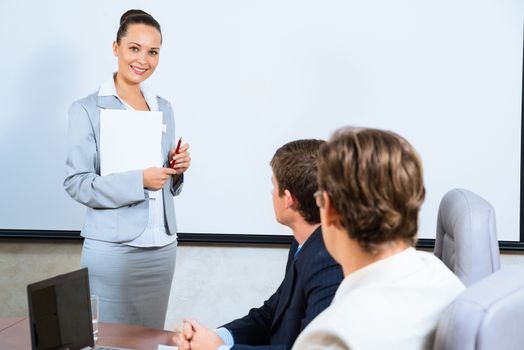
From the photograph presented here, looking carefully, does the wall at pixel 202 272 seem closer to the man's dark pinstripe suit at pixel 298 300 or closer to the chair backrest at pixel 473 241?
the man's dark pinstripe suit at pixel 298 300

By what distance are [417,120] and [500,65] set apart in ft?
1.41

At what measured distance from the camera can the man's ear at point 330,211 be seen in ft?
3.91

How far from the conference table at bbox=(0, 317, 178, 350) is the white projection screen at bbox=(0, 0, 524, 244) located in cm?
146

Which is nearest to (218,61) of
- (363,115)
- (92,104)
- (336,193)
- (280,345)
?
(363,115)

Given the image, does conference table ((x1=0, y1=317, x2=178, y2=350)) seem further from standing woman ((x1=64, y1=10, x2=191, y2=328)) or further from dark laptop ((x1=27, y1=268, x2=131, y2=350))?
standing woman ((x1=64, y1=10, x2=191, y2=328))

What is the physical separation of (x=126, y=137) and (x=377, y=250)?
63.4 inches

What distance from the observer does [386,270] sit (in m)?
1.16

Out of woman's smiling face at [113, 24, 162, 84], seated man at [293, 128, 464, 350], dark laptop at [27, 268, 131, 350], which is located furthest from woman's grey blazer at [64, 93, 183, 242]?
seated man at [293, 128, 464, 350]

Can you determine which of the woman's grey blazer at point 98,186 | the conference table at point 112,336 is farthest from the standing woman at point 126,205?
the conference table at point 112,336

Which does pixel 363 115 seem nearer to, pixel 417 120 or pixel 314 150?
pixel 417 120

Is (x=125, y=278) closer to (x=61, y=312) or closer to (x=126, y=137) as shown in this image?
(x=126, y=137)

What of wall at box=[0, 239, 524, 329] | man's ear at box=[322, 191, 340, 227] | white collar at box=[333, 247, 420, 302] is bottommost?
wall at box=[0, 239, 524, 329]

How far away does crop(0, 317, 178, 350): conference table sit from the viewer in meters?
1.91

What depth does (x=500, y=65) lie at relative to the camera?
3.30 metres
